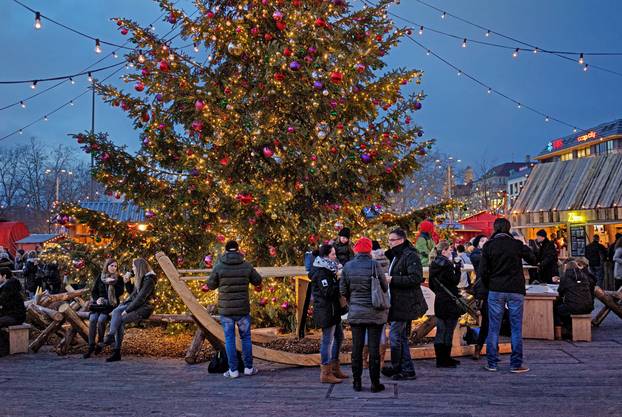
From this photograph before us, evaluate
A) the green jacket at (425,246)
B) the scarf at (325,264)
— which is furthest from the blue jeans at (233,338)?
the green jacket at (425,246)

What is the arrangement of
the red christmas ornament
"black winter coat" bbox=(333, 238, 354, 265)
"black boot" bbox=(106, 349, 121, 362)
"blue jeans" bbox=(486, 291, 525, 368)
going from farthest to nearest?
the red christmas ornament, "black winter coat" bbox=(333, 238, 354, 265), "black boot" bbox=(106, 349, 121, 362), "blue jeans" bbox=(486, 291, 525, 368)

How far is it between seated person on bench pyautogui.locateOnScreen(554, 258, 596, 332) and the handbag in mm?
4935

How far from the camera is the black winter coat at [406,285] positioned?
760 cm

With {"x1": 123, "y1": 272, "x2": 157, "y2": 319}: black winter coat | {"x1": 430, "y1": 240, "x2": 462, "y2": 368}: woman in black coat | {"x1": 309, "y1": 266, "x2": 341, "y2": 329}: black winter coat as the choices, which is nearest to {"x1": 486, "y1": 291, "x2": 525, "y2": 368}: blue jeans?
{"x1": 430, "y1": 240, "x2": 462, "y2": 368}: woman in black coat

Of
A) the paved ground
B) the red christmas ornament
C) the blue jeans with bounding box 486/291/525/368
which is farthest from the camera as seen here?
the red christmas ornament

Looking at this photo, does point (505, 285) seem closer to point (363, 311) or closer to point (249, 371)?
point (363, 311)

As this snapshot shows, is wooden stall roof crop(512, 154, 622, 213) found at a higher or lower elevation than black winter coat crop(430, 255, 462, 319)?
higher

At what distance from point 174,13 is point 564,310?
9.28 m

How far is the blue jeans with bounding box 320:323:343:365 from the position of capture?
7.62 meters

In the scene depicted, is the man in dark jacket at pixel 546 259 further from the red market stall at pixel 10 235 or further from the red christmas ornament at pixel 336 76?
the red market stall at pixel 10 235

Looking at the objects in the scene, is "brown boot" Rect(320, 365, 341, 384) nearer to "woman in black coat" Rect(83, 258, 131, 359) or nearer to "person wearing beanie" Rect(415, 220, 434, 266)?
"person wearing beanie" Rect(415, 220, 434, 266)

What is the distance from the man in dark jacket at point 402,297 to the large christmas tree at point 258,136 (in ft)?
10.9

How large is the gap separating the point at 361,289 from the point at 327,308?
2.15ft

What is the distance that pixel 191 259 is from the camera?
11836 mm
